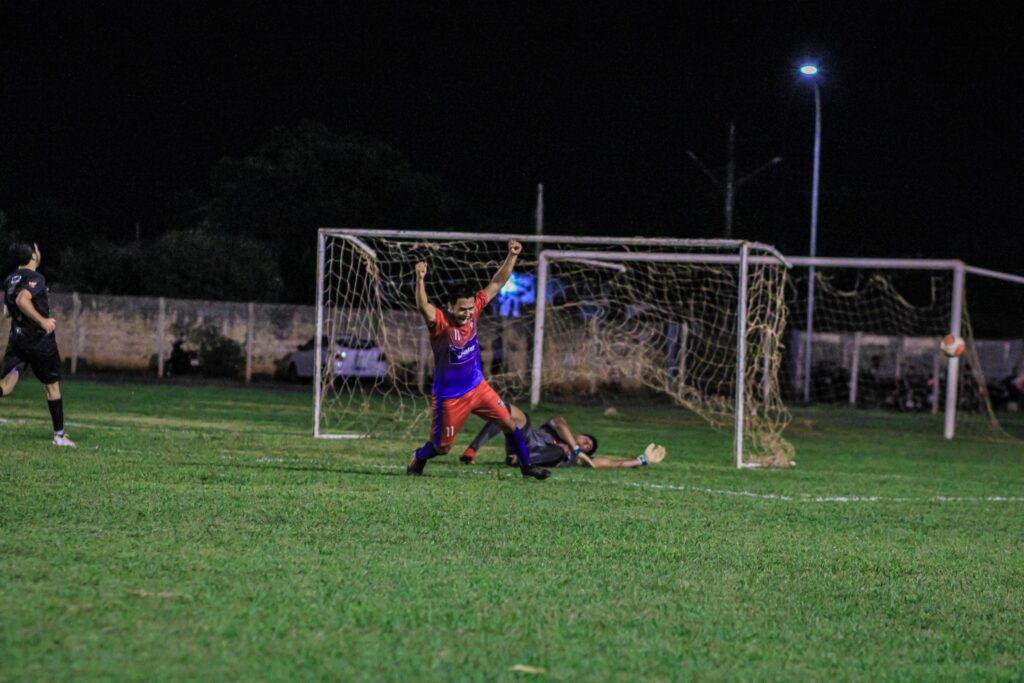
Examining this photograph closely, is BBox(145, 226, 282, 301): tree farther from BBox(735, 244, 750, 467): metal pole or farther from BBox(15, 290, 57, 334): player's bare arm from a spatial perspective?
BBox(15, 290, 57, 334): player's bare arm

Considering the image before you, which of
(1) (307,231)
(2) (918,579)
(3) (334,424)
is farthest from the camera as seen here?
(1) (307,231)

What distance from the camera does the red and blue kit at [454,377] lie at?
508 inches

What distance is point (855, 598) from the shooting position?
25.6 feet

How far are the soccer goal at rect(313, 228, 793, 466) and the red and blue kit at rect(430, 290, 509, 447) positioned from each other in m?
4.79

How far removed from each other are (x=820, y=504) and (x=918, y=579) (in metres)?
4.13

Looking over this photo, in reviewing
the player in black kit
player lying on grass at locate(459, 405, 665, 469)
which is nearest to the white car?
player lying on grass at locate(459, 405, 665, 469)

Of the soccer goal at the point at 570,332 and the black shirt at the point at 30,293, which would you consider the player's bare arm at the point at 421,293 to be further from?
the soccer goal at the point at 570,332

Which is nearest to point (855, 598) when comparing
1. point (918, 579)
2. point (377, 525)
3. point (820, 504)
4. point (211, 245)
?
point (918, 579)

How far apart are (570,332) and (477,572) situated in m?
24.0

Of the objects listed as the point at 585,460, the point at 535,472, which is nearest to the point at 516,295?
the point at 585,460

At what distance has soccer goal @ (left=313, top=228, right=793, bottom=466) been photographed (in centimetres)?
1956

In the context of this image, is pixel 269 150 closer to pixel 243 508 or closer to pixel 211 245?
pixel 211 245

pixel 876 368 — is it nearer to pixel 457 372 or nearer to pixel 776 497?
pixel 776 497

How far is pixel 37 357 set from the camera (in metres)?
14.1
